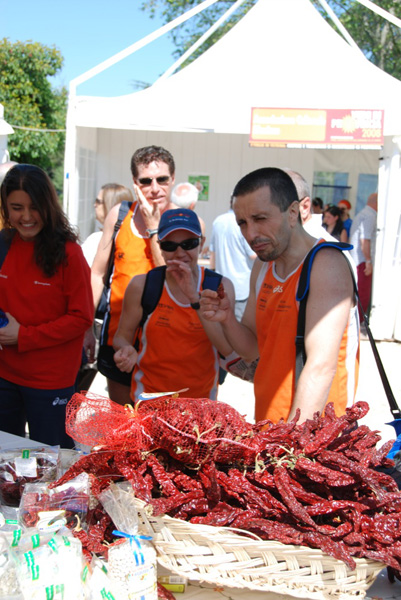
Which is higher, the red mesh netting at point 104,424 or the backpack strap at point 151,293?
the backpack strap at point 151,293

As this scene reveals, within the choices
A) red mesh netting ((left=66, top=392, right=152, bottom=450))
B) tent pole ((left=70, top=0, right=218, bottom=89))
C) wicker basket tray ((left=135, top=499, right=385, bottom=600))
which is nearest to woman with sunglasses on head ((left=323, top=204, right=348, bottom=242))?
tent pole ((left=70, top=0, right=218, bottom=89))

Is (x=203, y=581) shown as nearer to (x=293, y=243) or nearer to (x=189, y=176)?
(x=293, y=243)

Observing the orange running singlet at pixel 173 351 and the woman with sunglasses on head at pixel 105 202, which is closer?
the orange running singlet at pixel 173 351

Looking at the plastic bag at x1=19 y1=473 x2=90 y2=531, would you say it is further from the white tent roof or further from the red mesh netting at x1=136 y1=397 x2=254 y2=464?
the white tent roof

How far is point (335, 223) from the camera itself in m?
11.2

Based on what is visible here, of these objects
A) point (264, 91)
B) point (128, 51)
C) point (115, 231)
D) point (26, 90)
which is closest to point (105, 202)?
point (115, 231)

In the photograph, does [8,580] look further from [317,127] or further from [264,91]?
[264,91]

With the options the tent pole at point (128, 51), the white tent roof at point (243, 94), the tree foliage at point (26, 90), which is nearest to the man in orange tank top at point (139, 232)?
the white tent roof at point (243, 94)

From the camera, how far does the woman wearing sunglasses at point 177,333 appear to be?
269cm

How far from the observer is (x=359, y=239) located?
9062 mm

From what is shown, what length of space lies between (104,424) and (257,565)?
58cm

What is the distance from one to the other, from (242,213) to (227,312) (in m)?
0.50

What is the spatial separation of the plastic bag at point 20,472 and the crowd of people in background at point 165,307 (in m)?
0.70

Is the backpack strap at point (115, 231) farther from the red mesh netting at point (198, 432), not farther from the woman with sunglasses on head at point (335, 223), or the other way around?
the woman with sunglasses on head at point (335, 223)
